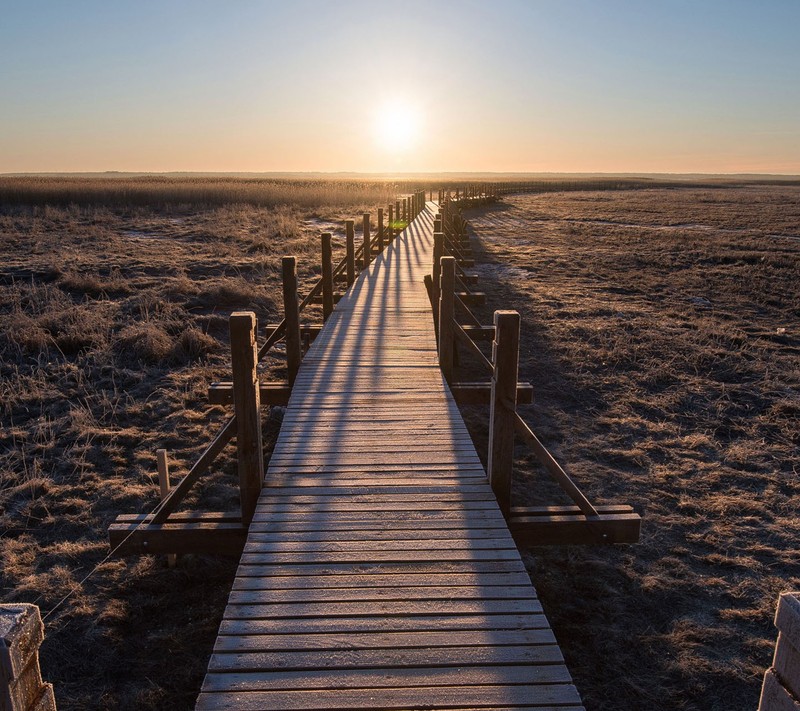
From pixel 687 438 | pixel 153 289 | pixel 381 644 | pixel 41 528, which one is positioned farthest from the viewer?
pixel 153 289

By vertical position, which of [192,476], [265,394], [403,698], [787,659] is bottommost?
[265,394]

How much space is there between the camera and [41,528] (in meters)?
5.39

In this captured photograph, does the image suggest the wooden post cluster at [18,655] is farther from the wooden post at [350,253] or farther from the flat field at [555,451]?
the wooden post at [350,253]

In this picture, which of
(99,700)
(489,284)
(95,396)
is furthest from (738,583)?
(489,284)

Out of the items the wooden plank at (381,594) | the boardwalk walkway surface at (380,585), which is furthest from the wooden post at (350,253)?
the wooden plank at (381,594)

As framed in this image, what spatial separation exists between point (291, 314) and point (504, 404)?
139 inches

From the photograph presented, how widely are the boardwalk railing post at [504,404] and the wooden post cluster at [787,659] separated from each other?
2.50 metres

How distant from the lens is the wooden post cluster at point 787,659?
162 centimetres

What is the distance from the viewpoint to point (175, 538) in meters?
4.16

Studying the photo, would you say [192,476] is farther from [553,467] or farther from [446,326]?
[446,326]

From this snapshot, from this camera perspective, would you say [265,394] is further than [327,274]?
No

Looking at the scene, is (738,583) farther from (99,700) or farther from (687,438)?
(99,700)

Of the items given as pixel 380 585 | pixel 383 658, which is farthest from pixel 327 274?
pixel 383 658

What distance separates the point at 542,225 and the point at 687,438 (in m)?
26.2
